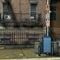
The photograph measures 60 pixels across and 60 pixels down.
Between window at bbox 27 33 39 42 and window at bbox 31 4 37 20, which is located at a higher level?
window at bbox 31 4 37 20

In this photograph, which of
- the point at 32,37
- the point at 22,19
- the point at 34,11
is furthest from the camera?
the point at 34,11

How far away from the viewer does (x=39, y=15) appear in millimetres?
20703

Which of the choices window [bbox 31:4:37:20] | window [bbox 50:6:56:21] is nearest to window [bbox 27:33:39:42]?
window [bbox 31:4:37:20]

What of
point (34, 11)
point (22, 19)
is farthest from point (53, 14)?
point (22, 19)

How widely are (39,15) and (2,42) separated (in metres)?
3.27

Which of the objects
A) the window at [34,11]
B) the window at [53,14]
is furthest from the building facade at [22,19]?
the window at [53,14]

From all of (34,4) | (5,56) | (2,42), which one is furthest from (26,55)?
(34,4)

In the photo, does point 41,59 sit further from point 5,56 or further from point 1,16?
point 1,16

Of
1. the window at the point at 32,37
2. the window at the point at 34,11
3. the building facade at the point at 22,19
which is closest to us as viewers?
the building facade at the point at 22,19

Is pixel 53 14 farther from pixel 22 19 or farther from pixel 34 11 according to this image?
pixel 22 19

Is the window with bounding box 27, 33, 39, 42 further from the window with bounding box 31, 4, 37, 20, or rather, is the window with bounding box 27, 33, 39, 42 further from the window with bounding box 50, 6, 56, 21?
the window with bounding box 50, 6, 56, 21

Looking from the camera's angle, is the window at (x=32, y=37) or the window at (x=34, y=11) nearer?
the window at (x=32, y=37)

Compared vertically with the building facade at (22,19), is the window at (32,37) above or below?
below

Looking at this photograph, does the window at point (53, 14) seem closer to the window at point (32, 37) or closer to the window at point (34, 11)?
the window at point (34, 11)
